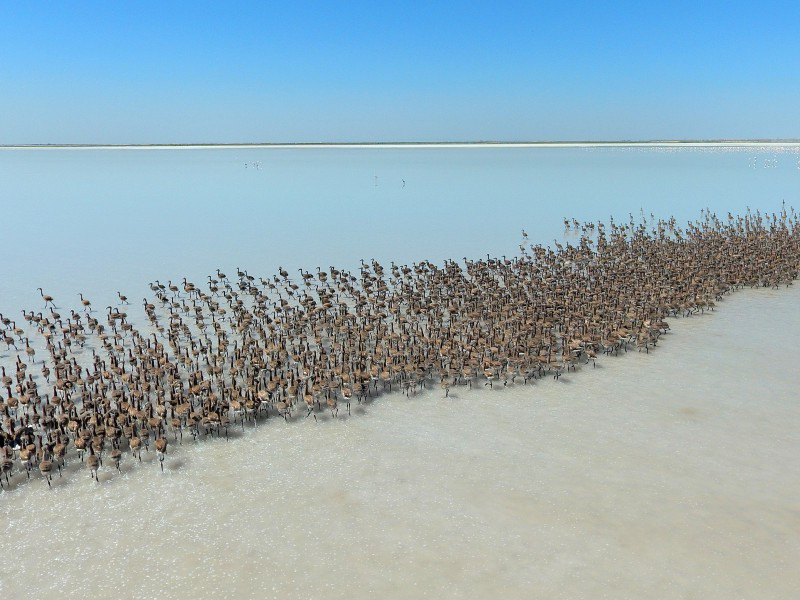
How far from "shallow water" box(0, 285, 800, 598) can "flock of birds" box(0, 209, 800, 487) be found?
2.52 ft

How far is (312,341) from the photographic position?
17.0 m

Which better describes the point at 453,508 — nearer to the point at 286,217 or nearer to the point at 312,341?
the point at 312,341

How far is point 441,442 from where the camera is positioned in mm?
11578

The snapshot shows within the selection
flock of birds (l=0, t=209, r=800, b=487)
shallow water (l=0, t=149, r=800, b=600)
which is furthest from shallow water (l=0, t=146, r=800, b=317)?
shallow water (l=0, t=149, r=800, b=600)

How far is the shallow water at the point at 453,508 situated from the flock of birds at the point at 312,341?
768mm

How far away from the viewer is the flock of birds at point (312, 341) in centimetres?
1170

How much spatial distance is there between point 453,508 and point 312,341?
27.8 ft

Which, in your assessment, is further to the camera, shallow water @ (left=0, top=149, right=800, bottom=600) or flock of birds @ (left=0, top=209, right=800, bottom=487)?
flock of birds @ (left=0, top=209, right=800, bottom=487)

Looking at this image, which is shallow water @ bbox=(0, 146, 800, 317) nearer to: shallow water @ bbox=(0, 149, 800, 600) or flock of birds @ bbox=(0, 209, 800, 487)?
flock of birds @ bbox=(0, 209, 800, 487)

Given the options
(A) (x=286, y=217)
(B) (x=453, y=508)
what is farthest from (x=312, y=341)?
(A) (x=286, y=217)

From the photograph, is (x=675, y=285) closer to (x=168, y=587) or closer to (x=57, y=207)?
(x=168, y=587)

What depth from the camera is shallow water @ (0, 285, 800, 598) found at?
8203 millimetres

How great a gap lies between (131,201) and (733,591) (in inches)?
2036

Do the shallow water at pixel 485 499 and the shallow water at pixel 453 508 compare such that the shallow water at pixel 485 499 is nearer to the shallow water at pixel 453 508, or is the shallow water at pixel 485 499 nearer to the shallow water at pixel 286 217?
the shallow water at pixel 453 508
